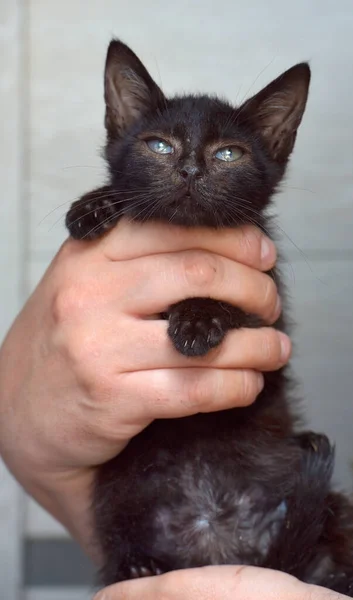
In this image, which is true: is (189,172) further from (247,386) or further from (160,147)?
(247,386)

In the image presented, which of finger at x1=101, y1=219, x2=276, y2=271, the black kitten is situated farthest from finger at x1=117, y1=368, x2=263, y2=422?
finger at x1=101, y1=219, x2=276, y2=271

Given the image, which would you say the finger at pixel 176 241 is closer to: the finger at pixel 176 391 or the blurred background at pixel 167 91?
the finger at pixel 176 391

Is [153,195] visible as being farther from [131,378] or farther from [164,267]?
[131,378]

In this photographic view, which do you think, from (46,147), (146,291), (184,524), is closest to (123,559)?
(184,524)

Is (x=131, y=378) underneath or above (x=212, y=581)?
above

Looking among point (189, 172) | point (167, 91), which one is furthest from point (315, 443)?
point (167, 91)

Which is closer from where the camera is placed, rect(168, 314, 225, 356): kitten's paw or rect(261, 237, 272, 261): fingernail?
rect(168, 314, 225, 356): kitten's paw

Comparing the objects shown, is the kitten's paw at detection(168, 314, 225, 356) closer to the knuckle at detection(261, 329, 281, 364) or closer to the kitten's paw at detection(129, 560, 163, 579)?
the knuckle at detection(261, 329, 281, 364)
